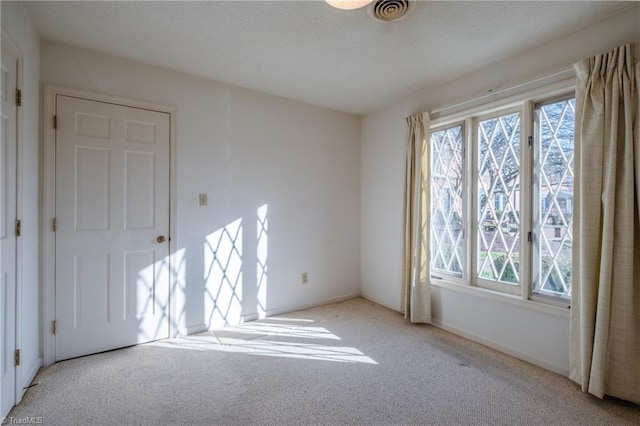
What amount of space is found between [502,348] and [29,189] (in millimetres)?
3732

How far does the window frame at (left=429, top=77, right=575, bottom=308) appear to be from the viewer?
92.9 inches

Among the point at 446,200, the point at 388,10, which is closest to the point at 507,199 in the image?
the point at 446,200

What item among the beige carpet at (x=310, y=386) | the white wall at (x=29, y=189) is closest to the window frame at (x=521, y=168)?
the beige carpet at (x=310, y=386)

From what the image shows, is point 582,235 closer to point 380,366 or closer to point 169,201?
point 380,366

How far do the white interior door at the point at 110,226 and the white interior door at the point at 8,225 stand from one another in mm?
559

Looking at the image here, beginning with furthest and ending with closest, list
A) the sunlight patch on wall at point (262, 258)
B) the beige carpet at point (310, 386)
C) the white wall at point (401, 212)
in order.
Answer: the sunlight patch on wall at point (262, 258) < the white wall at point (401, 212) < the beige carpet at point (310, 386)

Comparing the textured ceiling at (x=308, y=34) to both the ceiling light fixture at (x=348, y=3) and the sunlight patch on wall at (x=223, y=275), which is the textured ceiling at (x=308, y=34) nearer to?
the ceiling light fixture at (x=348, y=3)

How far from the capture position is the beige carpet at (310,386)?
1768 mm

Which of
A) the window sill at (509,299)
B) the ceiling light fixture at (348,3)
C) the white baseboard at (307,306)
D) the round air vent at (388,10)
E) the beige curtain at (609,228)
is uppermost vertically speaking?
the round air vent at (388,10)

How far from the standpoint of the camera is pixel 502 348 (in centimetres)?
257

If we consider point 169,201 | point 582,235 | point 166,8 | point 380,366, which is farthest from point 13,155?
point 582,235

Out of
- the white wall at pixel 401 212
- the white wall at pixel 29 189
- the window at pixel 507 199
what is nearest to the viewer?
the white wall at pixel 29 189

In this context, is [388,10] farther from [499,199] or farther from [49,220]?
[49,220]

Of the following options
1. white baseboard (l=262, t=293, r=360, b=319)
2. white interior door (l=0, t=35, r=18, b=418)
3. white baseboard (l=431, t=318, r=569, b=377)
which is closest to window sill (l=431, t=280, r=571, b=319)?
white baseboard (l=431, t=318, r=569, b=377)
